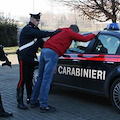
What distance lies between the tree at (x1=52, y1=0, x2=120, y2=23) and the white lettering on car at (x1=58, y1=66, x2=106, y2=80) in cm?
903

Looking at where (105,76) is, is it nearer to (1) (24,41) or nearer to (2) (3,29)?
(1) (24,41)

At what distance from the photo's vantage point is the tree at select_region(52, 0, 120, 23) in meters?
15.4

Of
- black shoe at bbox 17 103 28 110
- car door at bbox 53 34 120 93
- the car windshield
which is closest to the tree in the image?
the car windshield

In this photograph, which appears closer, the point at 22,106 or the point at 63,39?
the point at 63,39

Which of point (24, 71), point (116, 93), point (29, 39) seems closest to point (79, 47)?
point (29, 39)

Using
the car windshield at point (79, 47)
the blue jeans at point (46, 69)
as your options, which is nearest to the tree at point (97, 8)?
the car windshield at point (79, 47)

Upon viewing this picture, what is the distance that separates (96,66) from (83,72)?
0.36 m

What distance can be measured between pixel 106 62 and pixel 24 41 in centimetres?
163

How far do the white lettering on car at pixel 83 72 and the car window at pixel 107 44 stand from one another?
0.41 meters

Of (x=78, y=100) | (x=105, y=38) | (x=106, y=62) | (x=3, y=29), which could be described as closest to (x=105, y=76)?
(x=106, y=62)

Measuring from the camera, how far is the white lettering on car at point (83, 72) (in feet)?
19.9

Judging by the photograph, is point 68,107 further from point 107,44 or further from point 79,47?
point 107,44

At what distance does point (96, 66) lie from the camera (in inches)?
241

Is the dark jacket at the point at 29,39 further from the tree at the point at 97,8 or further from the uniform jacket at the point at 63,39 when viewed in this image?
the tree at the point at 97,8
